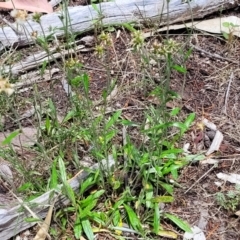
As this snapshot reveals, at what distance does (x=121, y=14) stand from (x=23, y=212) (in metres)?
1.43

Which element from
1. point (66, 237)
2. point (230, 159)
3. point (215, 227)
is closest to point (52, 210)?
point (66, 237)

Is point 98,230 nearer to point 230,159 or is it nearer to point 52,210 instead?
point 52,210

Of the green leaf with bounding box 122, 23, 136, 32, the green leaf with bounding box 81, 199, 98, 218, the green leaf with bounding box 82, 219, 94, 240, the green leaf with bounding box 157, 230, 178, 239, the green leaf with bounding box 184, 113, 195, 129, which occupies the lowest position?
the green leaf with bounding box 157, 230, 178, 239

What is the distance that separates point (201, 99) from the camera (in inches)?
106

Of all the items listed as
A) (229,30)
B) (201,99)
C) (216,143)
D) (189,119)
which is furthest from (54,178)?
(229,30)

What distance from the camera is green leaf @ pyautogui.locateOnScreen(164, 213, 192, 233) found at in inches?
83.2

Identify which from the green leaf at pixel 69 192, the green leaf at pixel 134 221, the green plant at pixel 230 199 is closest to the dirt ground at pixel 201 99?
the green plant at pixel 230 199

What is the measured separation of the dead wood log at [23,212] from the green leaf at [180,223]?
1.07 feet

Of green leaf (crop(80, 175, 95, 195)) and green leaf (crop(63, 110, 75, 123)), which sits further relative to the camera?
green leaf (crop(63, 110, 75, 123))

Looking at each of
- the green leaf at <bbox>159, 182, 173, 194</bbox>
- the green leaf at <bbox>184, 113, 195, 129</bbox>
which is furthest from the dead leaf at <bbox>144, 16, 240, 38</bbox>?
the green leaf at <bbox>159, 182, 173, 194</bbox>

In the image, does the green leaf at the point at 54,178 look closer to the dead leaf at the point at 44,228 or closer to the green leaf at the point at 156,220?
the dead leaf at the point at 44,228

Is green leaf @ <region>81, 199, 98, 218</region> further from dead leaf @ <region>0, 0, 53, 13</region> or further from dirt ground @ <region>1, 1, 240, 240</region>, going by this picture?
dead leaf @ <region>0, 0, 53, 13</region>

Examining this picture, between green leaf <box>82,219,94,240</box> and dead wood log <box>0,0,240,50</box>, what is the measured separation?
1210 mm

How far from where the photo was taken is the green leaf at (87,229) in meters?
2.08
